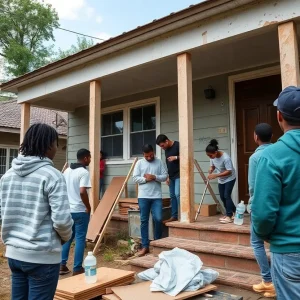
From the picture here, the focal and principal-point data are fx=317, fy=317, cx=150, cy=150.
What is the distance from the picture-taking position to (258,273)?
3.38 m

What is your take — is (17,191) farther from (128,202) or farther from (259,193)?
(128,202)

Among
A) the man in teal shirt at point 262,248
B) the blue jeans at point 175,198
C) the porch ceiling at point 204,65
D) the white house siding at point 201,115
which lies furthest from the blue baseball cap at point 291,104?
the white house siding at point 201,115

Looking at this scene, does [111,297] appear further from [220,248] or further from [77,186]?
[77,186]

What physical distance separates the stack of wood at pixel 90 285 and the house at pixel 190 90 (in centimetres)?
68

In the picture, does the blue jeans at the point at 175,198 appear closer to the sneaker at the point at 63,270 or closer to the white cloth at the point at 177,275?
the sneaker at the point at 63,270

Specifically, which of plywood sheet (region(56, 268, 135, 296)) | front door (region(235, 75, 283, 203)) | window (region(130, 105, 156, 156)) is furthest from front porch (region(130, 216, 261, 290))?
window (region(130, 105, 156, 156))

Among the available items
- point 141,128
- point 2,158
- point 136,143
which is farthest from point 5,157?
point 141,128

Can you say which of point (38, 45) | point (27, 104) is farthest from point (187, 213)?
point (38, 45)

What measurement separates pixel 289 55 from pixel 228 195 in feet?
6.98

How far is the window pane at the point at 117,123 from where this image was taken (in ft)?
26.4

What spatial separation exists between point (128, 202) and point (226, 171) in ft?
8.14

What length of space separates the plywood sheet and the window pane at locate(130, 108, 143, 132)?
4.59m

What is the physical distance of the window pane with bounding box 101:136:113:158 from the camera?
8.25 meters

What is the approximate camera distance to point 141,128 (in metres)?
7.59
